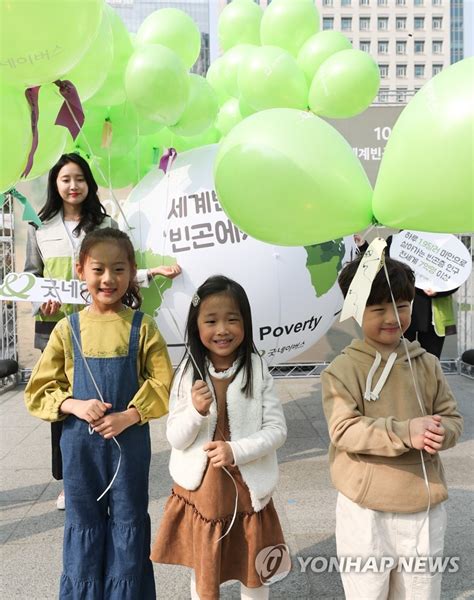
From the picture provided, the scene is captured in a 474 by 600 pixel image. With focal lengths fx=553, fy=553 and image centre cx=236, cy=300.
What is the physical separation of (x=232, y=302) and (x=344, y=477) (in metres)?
0.65

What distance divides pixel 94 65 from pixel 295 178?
973mm

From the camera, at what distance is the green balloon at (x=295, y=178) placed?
5.12 ft

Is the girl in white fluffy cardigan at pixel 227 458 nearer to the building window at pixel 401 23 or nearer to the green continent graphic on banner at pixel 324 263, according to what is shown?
the green continent graphic on banner at pixel 324 263

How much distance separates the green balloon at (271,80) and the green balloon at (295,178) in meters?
1.06

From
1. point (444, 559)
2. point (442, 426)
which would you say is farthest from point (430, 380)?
point (444, 559)

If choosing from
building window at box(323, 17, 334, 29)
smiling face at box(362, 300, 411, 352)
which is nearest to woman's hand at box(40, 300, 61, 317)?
smiling face at box(362, 300, 411, 352)

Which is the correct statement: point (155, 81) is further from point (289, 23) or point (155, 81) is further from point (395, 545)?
point (395, 545)

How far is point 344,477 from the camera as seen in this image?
5.60 ft

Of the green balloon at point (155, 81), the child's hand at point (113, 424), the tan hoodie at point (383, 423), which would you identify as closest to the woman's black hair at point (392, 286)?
the tan hoodie at point (383, 423)

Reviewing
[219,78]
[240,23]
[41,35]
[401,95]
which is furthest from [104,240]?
[401,95]

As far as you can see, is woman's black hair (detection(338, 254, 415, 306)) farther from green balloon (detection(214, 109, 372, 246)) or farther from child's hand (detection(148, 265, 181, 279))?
child's hand (detection(148, 265, 181, 279))

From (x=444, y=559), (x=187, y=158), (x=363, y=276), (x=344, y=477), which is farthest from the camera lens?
(x=187, y=158)

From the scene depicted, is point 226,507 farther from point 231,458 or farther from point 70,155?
point 70,155

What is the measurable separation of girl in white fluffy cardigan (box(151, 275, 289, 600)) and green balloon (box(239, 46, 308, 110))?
1.31m
